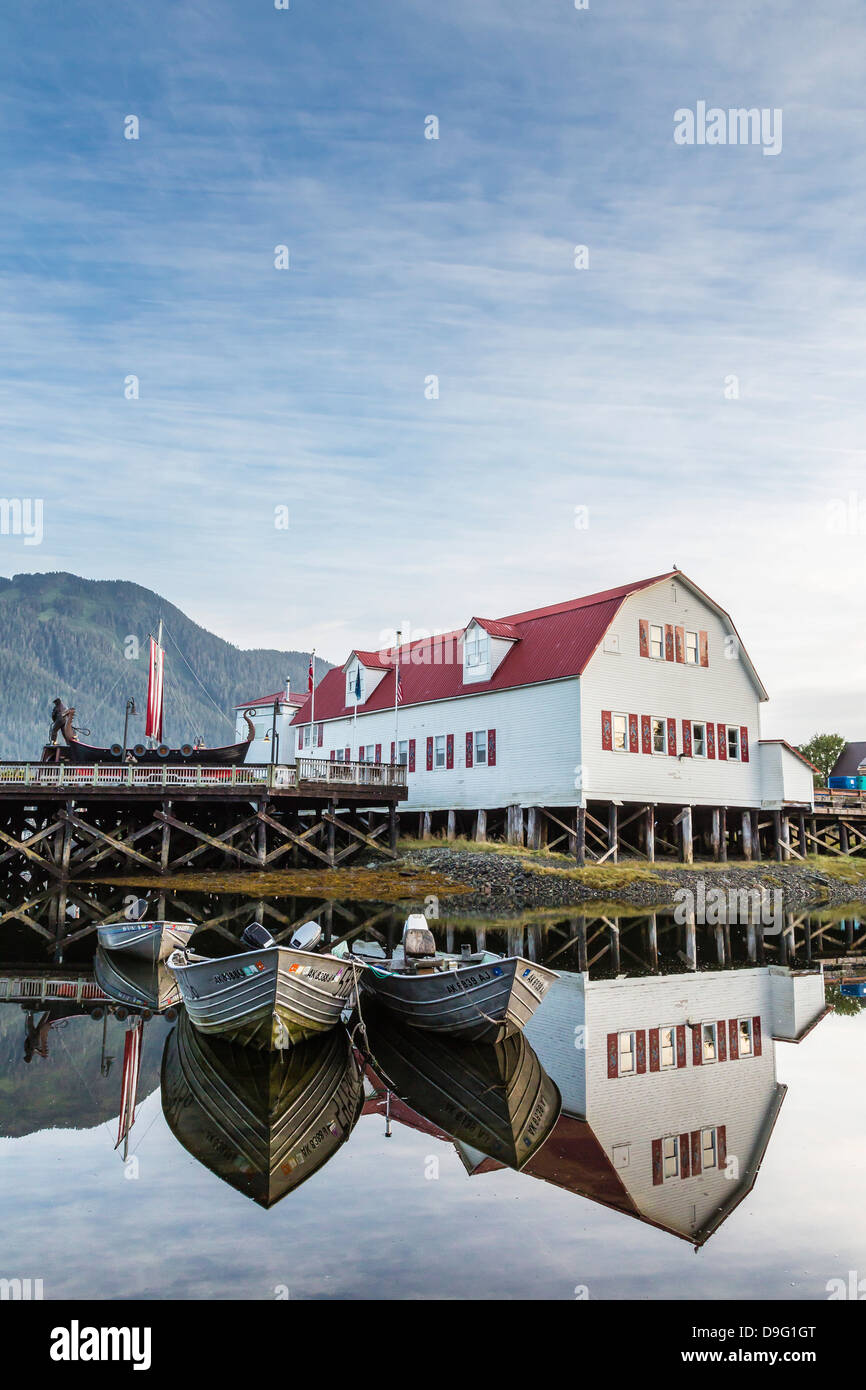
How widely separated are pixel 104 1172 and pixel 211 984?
4.35 m

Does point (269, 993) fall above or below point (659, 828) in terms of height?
below

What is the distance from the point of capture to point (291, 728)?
193 ft

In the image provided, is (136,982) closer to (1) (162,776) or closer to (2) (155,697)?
(1) (162,776)

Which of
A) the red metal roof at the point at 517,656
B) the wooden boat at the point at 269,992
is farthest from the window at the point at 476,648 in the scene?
the wooden boat at the point at 269,992

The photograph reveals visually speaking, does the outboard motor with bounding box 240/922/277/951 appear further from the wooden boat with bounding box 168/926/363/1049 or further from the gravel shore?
the gravel shore

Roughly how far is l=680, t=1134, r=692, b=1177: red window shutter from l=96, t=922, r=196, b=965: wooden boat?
40.6ft

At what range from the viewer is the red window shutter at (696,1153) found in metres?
9.73

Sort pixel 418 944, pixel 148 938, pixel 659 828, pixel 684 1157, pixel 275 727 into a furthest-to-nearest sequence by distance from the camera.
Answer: pixel 275 727
pixel 659 828
pixel 148 938
pixel 418 944
pixel 684 1157

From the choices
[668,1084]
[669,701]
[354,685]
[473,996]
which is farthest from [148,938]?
[354,685]

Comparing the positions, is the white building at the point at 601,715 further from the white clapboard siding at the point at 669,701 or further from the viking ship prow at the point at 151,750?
the viking ship prow at the point at 151,750

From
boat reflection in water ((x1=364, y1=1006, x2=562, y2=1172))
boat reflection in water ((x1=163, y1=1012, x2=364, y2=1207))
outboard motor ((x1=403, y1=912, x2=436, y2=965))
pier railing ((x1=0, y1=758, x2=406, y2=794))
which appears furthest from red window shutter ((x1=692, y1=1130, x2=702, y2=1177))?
pier railing ((x1=0, y1=758, x2=406, y2=794))

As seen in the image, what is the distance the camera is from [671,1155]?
10.0 m

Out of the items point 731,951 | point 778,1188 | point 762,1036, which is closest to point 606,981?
point 762,1036

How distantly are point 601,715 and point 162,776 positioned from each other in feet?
54.3
